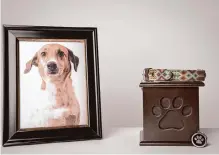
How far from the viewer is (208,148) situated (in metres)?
0.84

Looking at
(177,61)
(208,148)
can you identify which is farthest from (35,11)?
(208,148)

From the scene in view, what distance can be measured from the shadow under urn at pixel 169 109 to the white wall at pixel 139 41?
521 millimetres

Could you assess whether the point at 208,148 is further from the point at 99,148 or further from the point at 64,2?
the point at 64,2

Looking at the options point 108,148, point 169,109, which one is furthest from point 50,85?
point 169,109

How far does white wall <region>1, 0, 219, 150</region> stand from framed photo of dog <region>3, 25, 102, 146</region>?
42 centimetres

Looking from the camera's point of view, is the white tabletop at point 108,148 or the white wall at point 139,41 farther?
the white wall at point 139,41

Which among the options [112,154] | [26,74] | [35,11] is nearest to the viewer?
[112,154]

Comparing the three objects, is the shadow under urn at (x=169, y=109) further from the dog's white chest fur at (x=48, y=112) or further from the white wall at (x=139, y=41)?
the white wall at (x=139, y=41)

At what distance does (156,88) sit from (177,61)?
566mm

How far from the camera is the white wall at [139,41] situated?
139 cm

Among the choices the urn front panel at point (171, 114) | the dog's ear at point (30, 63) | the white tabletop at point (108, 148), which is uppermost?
the dog's ear at point (30, 63)

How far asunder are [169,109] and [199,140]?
12 centimetres

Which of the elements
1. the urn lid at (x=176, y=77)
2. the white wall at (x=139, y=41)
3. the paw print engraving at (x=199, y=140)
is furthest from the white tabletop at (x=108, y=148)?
the white wall at (x=139, y=41)

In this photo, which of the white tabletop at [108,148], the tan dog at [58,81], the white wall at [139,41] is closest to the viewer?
the white tabletop at [108,148]
